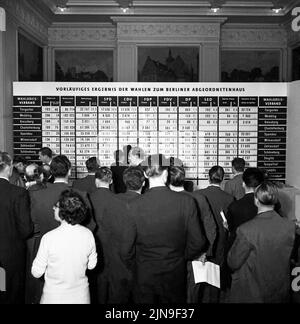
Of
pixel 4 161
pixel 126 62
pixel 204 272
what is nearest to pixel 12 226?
pixel 4 161

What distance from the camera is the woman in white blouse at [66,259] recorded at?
3295 millimetres

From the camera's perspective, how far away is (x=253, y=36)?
1274cm

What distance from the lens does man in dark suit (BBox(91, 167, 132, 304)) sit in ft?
14.2

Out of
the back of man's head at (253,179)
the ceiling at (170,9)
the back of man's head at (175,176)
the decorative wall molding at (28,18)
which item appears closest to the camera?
the back of man's head at (175,176)

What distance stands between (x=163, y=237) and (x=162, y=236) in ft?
0.04

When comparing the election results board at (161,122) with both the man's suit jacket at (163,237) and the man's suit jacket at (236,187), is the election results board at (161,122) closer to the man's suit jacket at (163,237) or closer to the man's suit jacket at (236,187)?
the man's suit jacket at (236,187)

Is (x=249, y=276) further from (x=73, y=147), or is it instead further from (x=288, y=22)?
(x=288, y=22)

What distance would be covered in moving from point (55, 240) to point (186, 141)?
19.5 ft

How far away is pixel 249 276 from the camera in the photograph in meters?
3.71

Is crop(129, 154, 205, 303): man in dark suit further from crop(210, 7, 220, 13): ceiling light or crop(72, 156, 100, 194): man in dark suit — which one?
crop(210, 7, 220, 13): ceiling light

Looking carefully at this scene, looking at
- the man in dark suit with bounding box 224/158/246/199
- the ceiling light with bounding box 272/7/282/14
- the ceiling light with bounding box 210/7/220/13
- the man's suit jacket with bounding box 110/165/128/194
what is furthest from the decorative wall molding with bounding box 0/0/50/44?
the ceiling light with bounding box 272/7/282/14

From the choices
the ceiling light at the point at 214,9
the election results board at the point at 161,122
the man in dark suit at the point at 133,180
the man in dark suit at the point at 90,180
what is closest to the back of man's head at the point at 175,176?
the man in dark suit at the point at 133,180

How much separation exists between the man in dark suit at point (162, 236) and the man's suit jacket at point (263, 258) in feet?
1.38

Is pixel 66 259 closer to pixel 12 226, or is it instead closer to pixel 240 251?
pixel 12 226
